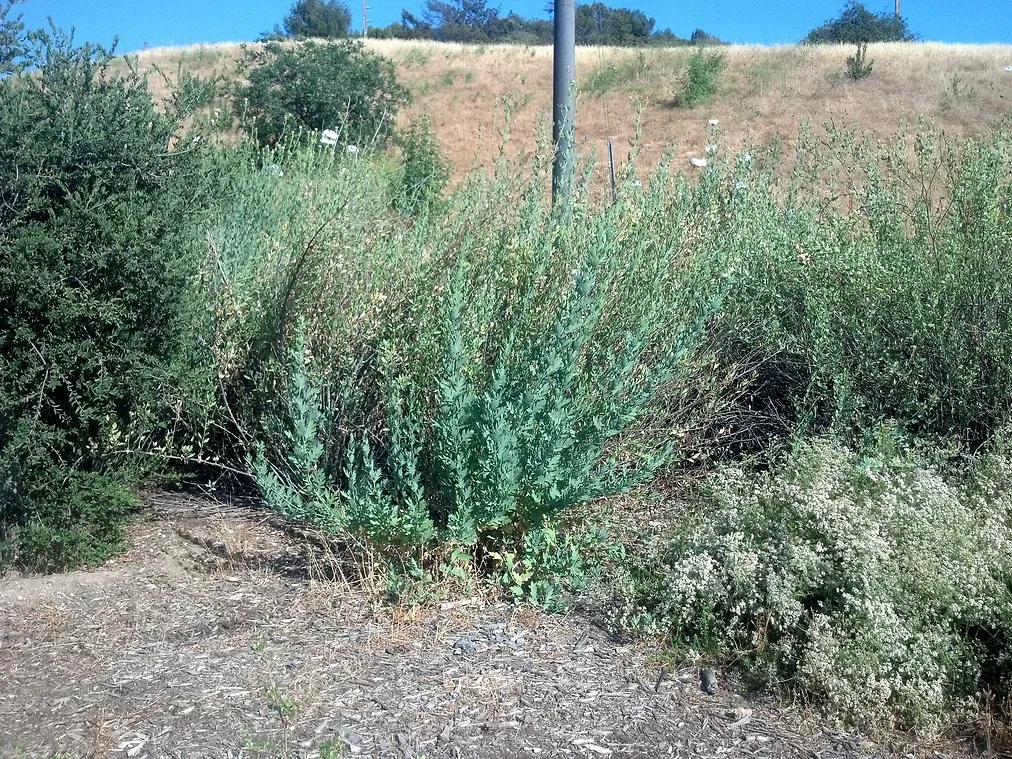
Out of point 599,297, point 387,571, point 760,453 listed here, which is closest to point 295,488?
point 387,571

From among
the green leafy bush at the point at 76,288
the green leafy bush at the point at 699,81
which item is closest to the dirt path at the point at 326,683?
the green leafy bush at the point at 76,288

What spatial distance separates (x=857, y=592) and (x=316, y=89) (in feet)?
60.9

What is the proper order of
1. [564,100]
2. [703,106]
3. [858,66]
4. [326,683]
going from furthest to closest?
[703,106] < [858,66] < [564,100] < [326,683]

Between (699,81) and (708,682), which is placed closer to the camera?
(708,682)

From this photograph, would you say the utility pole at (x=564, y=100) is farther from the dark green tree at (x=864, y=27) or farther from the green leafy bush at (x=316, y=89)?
the dark green tree at (x=864, y=27)

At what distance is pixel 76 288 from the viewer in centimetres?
420

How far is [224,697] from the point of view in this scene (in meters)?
3.34

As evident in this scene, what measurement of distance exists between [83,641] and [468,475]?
163cm

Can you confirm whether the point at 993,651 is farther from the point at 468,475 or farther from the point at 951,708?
the point at 468,475

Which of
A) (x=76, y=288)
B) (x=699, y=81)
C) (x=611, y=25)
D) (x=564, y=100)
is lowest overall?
(x=76, y=288)

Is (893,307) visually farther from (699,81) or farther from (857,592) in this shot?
(699,81)

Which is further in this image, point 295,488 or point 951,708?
point 295,488

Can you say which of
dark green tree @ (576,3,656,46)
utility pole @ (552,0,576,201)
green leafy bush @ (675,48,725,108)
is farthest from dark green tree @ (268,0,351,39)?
utility pole @ (552,0,576,201)

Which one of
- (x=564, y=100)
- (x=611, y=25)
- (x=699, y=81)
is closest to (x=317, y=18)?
(x=611, y=25)
